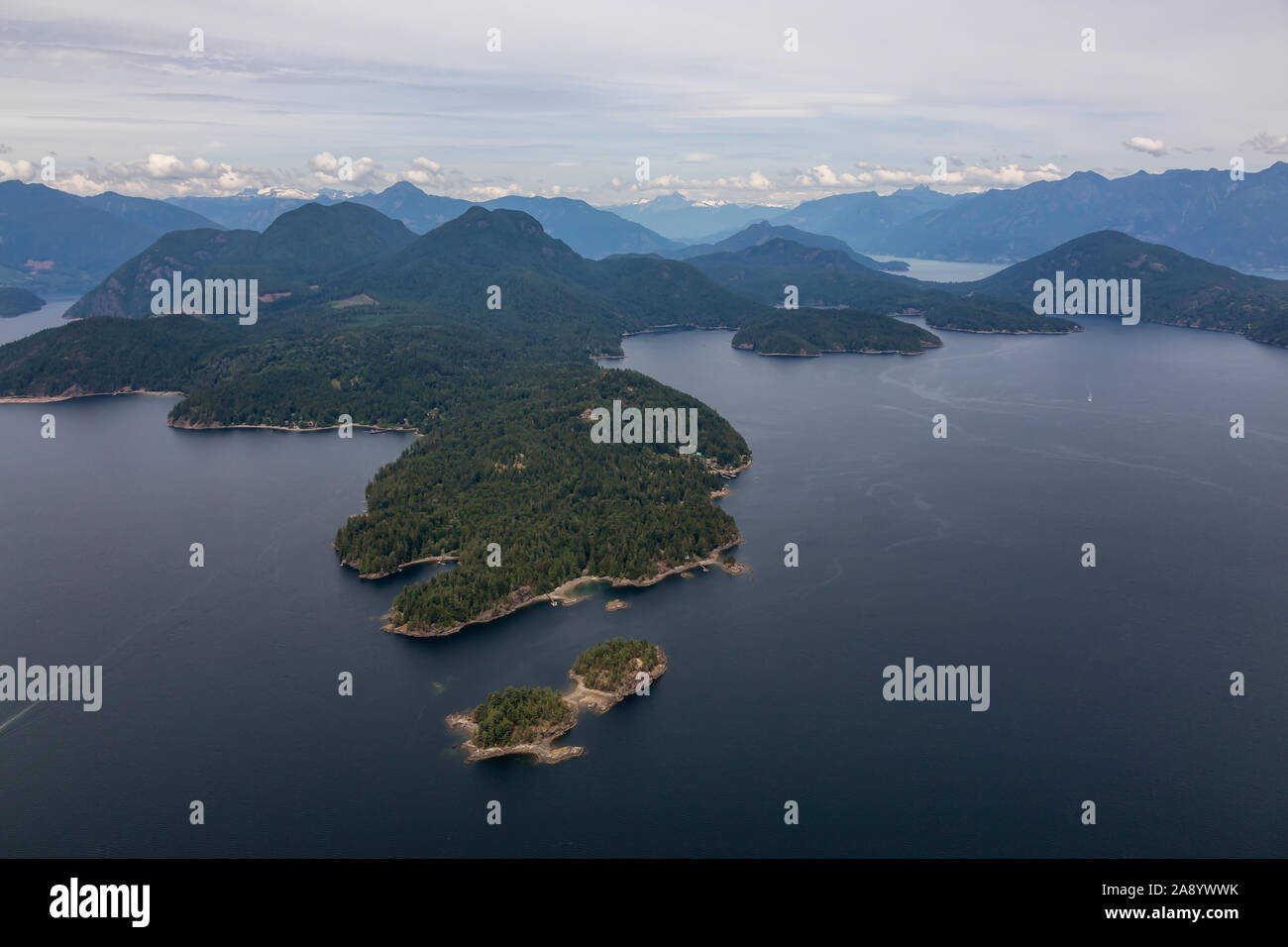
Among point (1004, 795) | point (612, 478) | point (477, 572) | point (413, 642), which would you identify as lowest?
point (1004, 795)

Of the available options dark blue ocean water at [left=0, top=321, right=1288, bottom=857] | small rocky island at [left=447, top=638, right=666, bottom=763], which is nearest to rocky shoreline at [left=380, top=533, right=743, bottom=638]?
dark blue ocean water at [left=0, top=321, right=1288, bottom=857]

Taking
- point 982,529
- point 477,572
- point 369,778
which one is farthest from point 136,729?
point 982,529

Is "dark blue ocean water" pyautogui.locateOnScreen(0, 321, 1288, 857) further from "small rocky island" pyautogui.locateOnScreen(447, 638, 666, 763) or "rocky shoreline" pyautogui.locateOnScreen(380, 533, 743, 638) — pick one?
"rocky shoreline" pyautogui.locateOnScreen(380, 533, 743, 638)

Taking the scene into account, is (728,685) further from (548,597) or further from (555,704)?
(548,597)

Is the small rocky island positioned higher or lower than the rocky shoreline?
lower

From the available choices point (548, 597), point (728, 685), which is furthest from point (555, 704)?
point (548, 597)

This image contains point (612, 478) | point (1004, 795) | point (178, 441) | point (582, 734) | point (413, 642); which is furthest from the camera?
point (178, 441)

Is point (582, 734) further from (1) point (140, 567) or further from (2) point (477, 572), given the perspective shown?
(1) point (140, 567)

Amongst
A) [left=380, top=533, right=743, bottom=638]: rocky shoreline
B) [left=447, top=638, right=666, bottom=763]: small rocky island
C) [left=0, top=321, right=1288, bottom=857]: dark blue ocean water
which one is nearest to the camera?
[left=0, top=321, right=1288, bottom=857]: dark blue ocean water
